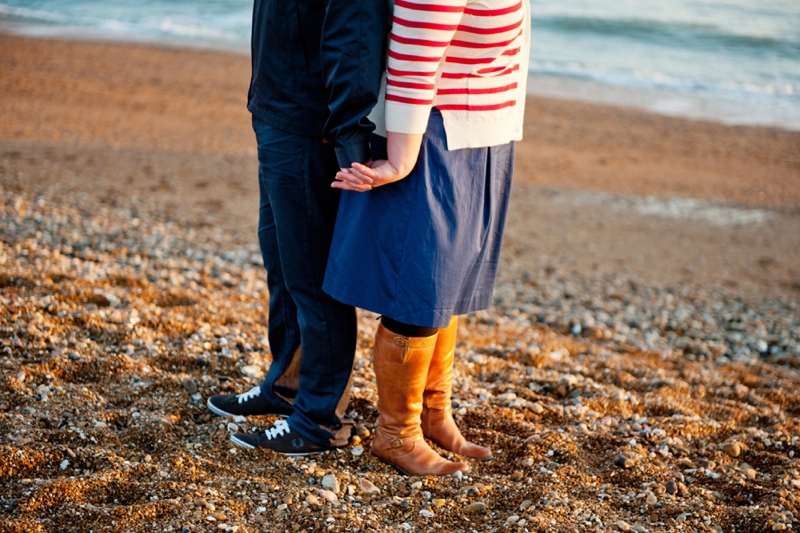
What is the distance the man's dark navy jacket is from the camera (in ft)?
6.97

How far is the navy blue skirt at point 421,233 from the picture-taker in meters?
2.32

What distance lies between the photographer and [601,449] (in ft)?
9.93

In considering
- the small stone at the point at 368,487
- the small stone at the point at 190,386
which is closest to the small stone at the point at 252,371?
the small stone at the point at 190,386

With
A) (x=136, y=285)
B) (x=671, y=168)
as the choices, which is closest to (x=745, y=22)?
(x=671, y=168)

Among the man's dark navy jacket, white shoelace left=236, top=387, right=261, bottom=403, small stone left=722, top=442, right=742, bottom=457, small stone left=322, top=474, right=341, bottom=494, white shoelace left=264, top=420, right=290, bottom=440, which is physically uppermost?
the man's dark navy jacket

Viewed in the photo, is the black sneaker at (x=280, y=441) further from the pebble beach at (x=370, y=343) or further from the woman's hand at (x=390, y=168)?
the woman's hand at (x=390, y=168)

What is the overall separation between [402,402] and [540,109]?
10.1m

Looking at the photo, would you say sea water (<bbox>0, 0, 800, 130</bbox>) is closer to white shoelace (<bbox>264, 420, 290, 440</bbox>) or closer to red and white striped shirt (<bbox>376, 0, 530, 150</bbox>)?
red and white striped shirt (<bbox>376, 0, 530, 150</bbox>)

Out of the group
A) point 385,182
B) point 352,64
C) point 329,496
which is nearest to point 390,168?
point 385,182

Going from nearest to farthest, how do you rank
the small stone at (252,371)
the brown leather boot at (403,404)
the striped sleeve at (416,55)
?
the striped sleeve at (416,55) → the brown leather boot at (403,404) → the small stone at (252,371)

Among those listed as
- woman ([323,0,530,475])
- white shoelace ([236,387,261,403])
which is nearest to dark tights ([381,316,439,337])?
woman ([323,0,530,475])

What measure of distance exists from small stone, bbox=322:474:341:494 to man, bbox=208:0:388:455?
205 mm

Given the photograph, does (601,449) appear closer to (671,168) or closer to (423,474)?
(423,474)

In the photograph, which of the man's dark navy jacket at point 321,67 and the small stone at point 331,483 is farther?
the small stone at point 331,483
